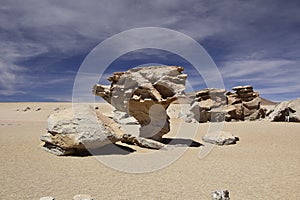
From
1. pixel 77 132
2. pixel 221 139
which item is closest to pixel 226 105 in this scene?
pixel 221 139

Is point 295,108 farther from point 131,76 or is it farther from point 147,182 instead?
point 147,182

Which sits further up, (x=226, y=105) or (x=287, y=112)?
(x=226, y=105)

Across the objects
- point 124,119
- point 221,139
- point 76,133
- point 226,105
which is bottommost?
point 221,139

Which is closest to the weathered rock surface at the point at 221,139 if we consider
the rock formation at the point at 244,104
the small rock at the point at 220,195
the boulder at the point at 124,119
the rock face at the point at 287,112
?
the small rock at the point at 220,195

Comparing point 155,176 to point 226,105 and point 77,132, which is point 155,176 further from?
point 226,105

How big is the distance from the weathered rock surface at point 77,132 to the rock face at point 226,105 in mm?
15078

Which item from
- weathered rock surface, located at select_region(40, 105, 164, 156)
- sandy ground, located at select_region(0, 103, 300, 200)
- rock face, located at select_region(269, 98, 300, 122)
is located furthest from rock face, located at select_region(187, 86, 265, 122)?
weathered rock surface, located at select_region(40, 105, 164, 156)

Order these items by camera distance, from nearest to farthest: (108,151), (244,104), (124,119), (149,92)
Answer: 1. (108,151)
2. (149,92)
3. (124,119)
4. (244,104)

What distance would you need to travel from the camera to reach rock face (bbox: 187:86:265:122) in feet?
80.7

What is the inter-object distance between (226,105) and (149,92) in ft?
50.7

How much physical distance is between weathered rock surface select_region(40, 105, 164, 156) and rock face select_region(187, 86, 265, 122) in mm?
15078

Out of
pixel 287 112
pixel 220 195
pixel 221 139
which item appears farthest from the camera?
pixel 287 112

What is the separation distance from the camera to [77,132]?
9.62 meters

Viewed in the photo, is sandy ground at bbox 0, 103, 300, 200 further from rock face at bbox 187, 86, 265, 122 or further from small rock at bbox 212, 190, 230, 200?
rock face at bbox 187, 86, 265, 122
